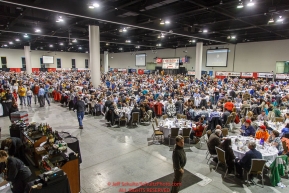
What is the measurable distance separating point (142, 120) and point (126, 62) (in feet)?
109

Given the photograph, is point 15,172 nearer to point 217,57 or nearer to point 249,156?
point 249,156

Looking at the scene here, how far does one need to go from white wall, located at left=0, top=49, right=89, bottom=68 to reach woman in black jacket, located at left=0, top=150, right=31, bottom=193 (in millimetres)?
37688

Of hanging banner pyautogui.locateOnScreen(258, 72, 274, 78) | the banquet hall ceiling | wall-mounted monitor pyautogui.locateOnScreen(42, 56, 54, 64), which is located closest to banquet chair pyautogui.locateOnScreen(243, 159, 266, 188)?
the banquet hall ceiling

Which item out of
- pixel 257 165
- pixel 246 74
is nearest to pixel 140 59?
pixel 246 74

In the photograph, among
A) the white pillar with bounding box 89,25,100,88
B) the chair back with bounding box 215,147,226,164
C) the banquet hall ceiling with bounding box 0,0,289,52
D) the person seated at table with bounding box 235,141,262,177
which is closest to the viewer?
the person seated at table with bounding box 235,141,262,177

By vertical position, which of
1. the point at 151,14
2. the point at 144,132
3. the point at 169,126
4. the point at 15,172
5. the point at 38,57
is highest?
the point at 151,14

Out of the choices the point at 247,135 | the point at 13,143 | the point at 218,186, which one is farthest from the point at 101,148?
the point at 247,135

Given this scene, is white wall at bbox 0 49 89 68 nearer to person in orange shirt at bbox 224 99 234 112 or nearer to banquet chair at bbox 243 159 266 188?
person in orange shirt at bbox 224 99 234 112

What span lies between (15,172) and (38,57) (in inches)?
1552

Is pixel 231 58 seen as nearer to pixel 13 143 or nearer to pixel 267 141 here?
pixel 267 141

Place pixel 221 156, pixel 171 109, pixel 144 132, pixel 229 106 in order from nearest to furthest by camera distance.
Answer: pixel 221 156 → pixel 144 132 → pixel 229 106 → pixel 171 109

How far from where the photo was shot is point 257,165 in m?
4.49

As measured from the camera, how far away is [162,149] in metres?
6.68

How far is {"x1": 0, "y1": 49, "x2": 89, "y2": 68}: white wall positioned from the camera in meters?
33.8
